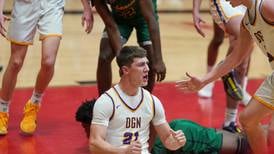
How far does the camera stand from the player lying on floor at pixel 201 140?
4828 millimetres

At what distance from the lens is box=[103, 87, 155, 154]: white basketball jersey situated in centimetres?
410

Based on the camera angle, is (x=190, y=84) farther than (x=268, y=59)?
Yes

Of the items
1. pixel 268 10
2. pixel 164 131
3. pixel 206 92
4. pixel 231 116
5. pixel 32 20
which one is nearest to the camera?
pixel 268 10

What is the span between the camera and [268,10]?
403 centimetres

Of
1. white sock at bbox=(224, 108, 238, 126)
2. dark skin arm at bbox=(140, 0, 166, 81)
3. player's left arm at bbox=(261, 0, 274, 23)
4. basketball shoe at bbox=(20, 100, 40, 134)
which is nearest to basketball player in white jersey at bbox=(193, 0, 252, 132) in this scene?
white sock at bbox=(224, 108, 238, 126)

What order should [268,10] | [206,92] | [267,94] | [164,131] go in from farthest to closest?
[206,92]
[267,94]
[164,131]
[268,10]

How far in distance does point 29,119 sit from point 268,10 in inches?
95.1

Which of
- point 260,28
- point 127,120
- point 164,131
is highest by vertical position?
point 260,28

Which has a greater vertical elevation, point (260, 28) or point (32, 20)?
point (260, 28)

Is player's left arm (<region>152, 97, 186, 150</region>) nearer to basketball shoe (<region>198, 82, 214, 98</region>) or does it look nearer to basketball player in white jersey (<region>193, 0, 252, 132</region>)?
basketball player in white jersey (<region>193, 0, 252, 132</region>)

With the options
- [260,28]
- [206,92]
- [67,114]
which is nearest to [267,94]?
[260,28]

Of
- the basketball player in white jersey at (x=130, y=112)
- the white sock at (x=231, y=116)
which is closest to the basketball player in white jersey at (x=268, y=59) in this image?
the basketball player in white jersey at (x=130, y=112)

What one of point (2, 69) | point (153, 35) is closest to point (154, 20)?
point (153, 35)

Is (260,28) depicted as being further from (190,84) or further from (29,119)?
(29,119)
